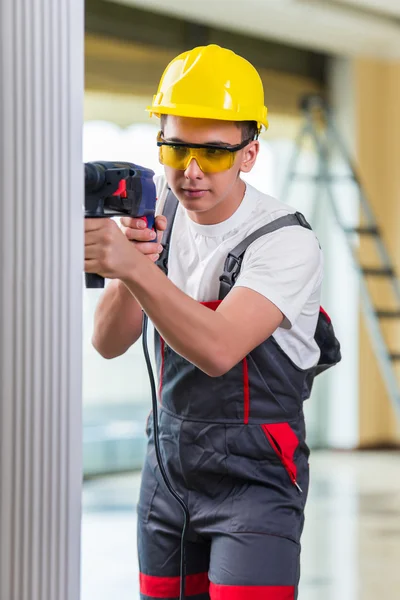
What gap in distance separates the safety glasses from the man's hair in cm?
7

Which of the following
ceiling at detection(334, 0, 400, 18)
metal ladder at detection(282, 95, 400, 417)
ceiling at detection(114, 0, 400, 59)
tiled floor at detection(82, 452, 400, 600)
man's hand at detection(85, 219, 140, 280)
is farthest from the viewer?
metal ladder at detection(282, 95, 400, 417)

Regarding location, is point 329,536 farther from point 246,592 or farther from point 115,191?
point 115,191

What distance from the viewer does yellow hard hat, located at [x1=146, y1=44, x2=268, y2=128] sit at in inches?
73.6

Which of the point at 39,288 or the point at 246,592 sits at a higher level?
the point at 39,288

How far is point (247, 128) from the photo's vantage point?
77.2 inches

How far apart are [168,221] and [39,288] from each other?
2.70 ft

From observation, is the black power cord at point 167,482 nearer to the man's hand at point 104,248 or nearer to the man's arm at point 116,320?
the man's arm at point 116,320

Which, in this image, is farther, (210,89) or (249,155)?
(249,155)

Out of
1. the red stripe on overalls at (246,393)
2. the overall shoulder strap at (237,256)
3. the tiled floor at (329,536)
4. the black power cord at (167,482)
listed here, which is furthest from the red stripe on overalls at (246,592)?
the tiled floor at (329,536)

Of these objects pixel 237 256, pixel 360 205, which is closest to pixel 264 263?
pixel 237 256

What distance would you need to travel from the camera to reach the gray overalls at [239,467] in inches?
74.5

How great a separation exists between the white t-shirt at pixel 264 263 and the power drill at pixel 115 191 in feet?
1.00

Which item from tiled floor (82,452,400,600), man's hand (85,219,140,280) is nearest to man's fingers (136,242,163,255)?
man's hand (85,219,140,280)

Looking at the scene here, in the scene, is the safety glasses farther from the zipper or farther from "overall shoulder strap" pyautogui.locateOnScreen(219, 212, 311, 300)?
the zipper
